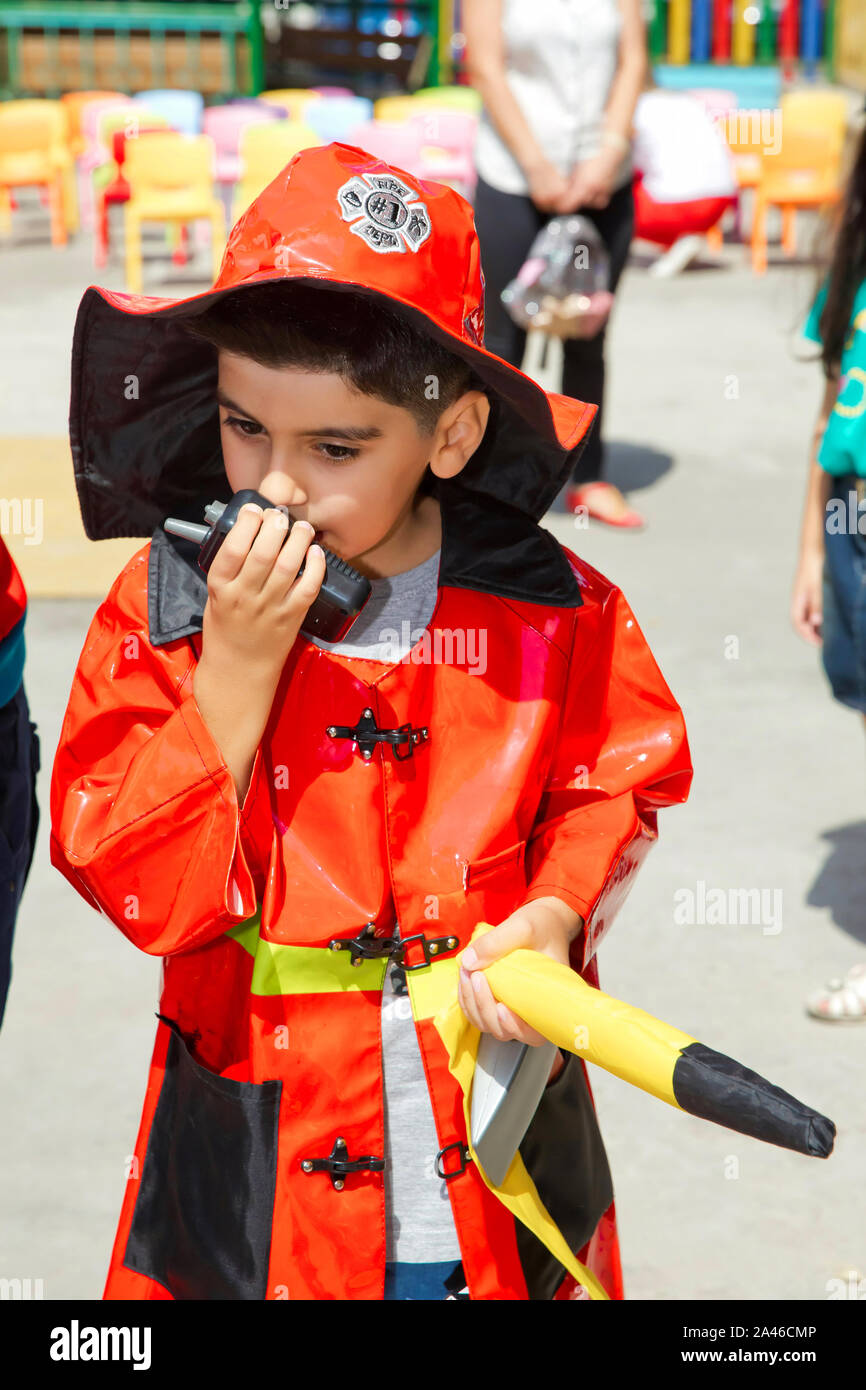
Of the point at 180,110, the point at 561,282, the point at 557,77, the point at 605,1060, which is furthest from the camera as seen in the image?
the point at 180,110

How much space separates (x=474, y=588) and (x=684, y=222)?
10.2 meters

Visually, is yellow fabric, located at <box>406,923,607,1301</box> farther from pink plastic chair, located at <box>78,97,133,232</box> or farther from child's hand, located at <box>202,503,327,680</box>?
pink plastic chair, located at <box>78,97,133,232</box>

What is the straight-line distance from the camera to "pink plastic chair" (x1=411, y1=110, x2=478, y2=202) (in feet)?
37.6

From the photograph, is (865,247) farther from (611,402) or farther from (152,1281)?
(611,402)

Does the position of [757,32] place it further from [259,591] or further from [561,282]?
[259,591]

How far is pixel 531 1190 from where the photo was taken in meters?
1.86

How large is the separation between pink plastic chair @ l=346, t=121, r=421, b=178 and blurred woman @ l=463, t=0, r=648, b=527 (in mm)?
4321

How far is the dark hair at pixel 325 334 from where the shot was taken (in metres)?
1.69

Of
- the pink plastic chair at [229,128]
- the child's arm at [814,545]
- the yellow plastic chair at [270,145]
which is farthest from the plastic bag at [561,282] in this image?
the pink plastic chair at [229,128]

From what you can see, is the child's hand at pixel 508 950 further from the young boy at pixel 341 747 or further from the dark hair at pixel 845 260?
the dark hair at pixel 845 260

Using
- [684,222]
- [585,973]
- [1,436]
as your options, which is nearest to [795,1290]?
[585,973]

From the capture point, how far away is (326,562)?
1724 mm

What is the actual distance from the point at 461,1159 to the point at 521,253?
4971 mm

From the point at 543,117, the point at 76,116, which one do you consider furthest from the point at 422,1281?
the point at 76,116
